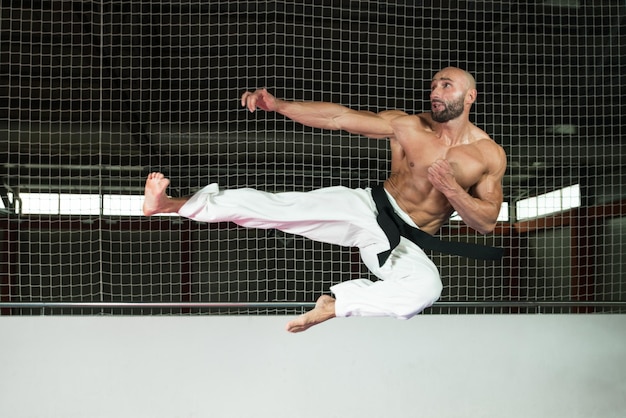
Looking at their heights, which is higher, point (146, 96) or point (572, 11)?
point (572, 11)

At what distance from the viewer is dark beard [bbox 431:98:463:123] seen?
3352 millimetres

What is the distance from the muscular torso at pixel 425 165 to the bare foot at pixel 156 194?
1048 millimetres

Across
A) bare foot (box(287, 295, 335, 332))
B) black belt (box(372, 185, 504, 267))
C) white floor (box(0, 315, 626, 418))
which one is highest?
black belt (box(372, 185, 504, 267))

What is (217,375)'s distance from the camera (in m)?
4.36

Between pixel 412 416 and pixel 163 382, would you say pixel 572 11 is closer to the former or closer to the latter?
pixel 412 416

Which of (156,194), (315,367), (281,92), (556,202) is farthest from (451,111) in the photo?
(556,202)

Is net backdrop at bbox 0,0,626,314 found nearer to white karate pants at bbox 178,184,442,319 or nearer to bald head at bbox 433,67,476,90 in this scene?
white karate pants at bbox 178,184,442,319

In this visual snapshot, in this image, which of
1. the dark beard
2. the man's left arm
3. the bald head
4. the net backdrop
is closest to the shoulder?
the man's left arm

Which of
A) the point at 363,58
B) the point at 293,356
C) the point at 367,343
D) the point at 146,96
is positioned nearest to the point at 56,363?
the point at 293,356

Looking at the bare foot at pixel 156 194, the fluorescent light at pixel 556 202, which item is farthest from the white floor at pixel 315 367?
the fluorescent light at pixel 556 202

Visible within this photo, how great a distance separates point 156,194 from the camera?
120 inches

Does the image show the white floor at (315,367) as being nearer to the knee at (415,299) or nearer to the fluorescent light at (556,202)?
the knee at (415,299)

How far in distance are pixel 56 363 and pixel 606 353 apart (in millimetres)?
3260

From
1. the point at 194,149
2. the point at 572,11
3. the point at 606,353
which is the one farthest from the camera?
the point at 194,149
